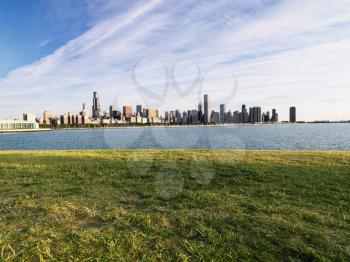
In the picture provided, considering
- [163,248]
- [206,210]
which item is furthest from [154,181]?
[163,248]

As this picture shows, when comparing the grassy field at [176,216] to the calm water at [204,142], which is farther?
the calm water at [204,142]

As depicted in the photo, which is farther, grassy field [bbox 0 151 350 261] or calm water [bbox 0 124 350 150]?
calm water [bbox 0 124 350 150]

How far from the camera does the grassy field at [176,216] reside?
5.64 m

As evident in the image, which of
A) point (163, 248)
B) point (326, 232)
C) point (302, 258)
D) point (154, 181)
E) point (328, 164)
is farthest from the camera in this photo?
point (328, 164)

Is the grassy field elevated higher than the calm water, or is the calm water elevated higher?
the grassy field

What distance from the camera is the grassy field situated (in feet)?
18.5

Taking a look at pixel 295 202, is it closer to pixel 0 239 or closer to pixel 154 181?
pixel 154 181

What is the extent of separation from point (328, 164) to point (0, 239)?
16307 mm

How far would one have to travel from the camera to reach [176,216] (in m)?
7.51

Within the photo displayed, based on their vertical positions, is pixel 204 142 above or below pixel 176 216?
below

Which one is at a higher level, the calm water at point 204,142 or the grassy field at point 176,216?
the grassy field at point 176,216

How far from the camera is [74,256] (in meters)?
5.47

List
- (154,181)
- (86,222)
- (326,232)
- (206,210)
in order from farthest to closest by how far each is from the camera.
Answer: (154,181), (206,210), (86,222), (326,232)

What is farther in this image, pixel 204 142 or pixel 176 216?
pixel 204 142
